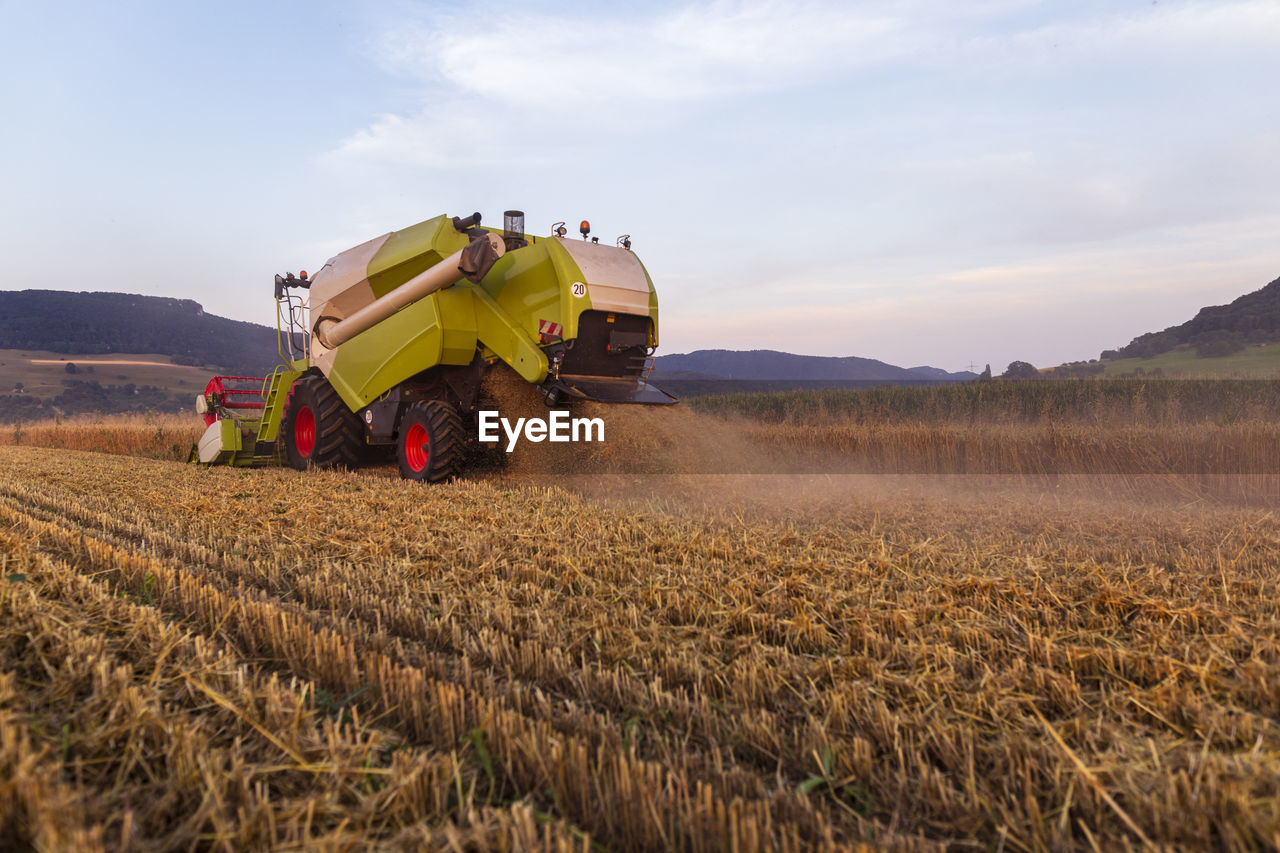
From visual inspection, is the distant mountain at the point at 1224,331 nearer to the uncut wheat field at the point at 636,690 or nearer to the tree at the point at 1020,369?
the tree at the point at 1020,369

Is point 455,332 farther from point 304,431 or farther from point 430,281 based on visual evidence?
point 304,431

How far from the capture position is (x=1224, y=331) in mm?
36375

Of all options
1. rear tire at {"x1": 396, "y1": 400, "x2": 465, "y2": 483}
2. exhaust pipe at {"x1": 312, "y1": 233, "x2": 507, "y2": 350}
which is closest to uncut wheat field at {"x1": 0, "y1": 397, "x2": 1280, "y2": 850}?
rear tire at {"x1": 396, "y1": 400, "x2": 465, "y2": 483}

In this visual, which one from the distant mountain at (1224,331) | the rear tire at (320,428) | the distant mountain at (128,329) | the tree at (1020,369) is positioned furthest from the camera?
the distant mountain at (128,329)

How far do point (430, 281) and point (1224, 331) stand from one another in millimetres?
42584

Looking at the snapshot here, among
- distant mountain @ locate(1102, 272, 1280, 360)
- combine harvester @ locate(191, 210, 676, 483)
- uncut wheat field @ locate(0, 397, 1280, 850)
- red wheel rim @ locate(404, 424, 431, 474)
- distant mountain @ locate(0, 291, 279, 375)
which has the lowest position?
uncut wheat field @ locate(0, 397, 1280, 850)

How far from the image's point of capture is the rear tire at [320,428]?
891 centimetres

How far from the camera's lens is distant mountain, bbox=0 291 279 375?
93875mm

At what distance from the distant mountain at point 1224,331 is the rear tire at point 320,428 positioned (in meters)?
37.9

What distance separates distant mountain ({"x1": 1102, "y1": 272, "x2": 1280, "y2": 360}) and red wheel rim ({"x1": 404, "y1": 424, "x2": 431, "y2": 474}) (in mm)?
37706

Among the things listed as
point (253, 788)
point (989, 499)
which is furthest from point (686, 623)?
point (989, 499)

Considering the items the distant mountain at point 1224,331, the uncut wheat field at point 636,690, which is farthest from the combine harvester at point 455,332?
the distant mountain at point 1224,331

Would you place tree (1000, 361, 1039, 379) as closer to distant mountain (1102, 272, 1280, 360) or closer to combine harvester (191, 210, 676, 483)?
distant mountain (1102, 272, 1280, 360)

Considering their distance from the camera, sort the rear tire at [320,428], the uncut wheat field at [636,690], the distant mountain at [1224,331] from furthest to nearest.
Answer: the distant mountain at [1224,331] → the rear tire at [320,428] → the uncut wheat field at [636,690]
